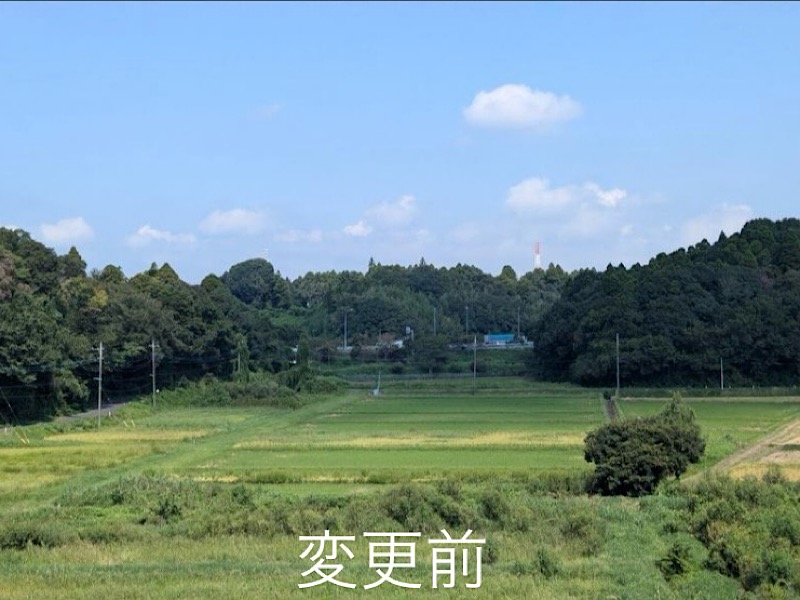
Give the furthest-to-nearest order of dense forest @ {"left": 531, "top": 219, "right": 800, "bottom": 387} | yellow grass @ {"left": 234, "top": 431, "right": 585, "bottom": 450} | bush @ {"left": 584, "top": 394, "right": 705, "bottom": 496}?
dense forest @ {"left": 531, "top": 219, "right": 800, "bottom": 387} < yellow grass @ {"left": 234, "top": 431, "right": 585, "bottom": 450} < bush @ {"left": 584, "top": 394, "right": 705, "bottom": 496}

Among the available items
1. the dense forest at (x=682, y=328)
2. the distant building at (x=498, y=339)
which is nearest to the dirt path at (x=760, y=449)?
the dense forest at (x=682, y=328)

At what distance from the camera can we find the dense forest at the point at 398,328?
50.4 m

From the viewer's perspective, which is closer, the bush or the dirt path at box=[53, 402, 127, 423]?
the bush

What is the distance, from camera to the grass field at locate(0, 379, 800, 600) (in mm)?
15570

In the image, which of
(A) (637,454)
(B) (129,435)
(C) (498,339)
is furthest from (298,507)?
(C) (498,339)

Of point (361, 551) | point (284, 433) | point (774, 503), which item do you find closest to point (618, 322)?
point (284, 433)

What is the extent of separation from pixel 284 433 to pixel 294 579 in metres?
28.0

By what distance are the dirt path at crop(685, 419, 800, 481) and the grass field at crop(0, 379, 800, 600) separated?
56cm

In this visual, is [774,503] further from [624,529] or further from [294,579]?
[294,579]

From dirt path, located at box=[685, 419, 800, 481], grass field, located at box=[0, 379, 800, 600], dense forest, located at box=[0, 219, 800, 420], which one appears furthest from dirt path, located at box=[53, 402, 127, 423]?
dirt path, located at box=[685, 419, 800, 481]

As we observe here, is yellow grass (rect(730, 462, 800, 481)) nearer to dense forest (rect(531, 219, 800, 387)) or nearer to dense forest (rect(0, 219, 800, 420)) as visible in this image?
dense forest (rect(0, 219, 800, 420))

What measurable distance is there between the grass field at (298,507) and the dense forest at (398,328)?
5.52 meters

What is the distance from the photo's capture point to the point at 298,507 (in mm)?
21203

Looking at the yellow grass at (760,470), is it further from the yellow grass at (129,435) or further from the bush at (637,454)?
the yellow grass at (129,435)
